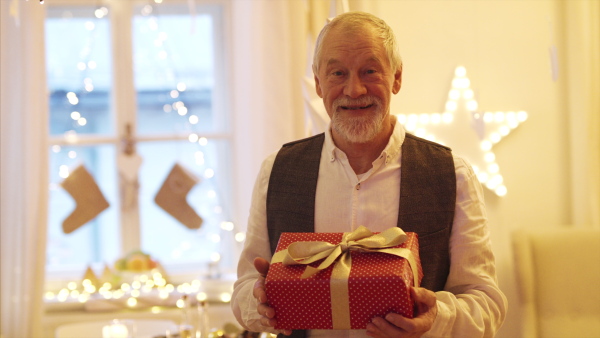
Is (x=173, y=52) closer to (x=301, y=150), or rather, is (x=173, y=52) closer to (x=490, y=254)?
(x=301, y=150)

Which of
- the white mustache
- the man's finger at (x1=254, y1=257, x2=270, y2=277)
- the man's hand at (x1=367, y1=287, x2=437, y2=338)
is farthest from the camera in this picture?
the white mustache

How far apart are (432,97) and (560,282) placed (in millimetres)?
874

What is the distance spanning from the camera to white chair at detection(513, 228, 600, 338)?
96.7 inches

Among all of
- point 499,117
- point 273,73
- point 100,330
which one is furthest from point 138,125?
point 499,117

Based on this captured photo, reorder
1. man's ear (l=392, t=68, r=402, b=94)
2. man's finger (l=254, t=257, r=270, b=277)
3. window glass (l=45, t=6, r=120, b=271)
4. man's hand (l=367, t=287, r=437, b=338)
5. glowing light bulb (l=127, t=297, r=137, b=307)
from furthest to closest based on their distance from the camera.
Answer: window glass (l=45, t=6, r=120, b=271), glowing light bulb (l=127, t=297, r=137, b=307), man's ear (l=392, t=68, r=402, b=94), man's finger (l=254, t=257, r=270, b=277), man's hand (l=367, t=287, r=437, b=338)

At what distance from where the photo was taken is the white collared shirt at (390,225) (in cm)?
129

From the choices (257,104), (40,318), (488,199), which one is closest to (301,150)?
(257,104)

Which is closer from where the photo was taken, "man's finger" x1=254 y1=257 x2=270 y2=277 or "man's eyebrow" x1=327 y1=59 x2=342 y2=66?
"man's finger" x1=254 y1=257 x2=270 y2=277

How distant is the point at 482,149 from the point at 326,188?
1.36m

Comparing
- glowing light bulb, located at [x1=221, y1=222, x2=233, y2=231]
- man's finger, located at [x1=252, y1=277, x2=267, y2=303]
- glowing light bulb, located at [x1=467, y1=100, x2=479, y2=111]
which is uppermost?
glowing light bulb, located at [x1=467, y1=100, x2=479, y2=111]

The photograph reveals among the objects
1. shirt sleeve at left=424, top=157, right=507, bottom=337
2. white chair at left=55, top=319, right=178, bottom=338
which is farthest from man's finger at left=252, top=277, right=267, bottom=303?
white chair at left=55, top=319, right=178, bottom=338

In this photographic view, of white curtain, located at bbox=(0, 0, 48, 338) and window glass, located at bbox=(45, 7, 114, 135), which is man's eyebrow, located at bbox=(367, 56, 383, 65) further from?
window glass, located at bbox=(45, 7, 114, 135)

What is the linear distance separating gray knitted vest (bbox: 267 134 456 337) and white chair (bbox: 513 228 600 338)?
4.09 ft

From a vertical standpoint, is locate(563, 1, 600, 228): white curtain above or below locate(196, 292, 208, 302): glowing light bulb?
above
